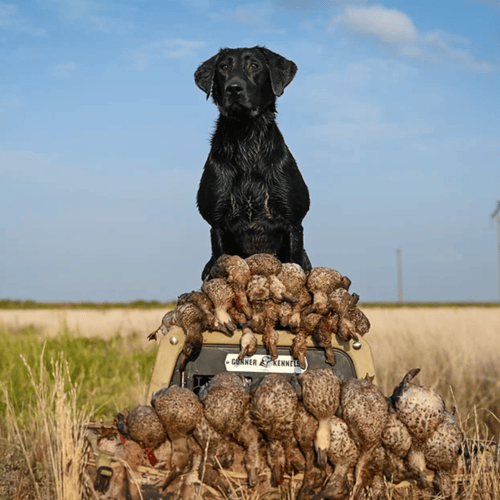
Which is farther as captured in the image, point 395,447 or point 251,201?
point 251,201

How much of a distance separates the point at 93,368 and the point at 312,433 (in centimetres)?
639

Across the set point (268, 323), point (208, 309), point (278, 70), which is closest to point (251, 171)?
point (278, 70)

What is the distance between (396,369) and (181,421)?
6303mm

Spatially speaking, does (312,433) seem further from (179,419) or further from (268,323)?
(268,323)

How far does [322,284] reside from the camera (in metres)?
3.50

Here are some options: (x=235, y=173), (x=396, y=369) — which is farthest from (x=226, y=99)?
(x=396, y=369)

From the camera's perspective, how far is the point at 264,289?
11.2 ft

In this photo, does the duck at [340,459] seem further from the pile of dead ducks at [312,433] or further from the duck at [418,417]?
the duck at [418,417]

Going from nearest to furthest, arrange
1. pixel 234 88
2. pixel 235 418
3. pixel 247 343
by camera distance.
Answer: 1. pixel 235 418
2. pixel 247 343
3. pixel 234 88

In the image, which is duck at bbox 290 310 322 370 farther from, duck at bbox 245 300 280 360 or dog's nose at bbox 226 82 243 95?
dog's nose at bbox 226 82 243 95

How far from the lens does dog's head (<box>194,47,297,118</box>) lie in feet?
16.2

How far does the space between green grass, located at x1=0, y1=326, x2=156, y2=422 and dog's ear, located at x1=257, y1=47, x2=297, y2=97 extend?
358 cm

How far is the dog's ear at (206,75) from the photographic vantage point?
525 cm

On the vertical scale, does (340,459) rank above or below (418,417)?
below
